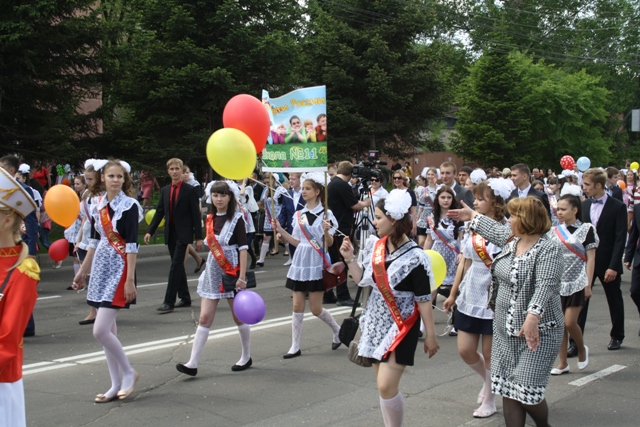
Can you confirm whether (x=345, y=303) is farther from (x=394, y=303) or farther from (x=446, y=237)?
(x=394, y=303)

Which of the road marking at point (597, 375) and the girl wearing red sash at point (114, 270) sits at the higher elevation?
the girl wearing red sash at point (114, 270)

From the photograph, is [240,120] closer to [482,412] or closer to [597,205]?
[482,412]

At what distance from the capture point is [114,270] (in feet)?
19.8

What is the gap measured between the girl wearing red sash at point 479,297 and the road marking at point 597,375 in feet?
4.06

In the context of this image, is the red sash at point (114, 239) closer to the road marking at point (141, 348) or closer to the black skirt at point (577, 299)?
the road marking at point (141, 348)

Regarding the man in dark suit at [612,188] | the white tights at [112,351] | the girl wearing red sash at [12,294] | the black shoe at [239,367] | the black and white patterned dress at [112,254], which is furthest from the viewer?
the man in dark suit at [612,188]

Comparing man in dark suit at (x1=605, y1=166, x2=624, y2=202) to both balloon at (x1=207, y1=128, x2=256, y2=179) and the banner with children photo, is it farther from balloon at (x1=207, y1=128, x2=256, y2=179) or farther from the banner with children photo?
balloon at (x1=207, y1=128, x2=256, y2=179)

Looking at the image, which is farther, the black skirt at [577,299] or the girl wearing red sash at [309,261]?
the girl wearing red sash at [309,261]

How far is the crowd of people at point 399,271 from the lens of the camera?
4.33m

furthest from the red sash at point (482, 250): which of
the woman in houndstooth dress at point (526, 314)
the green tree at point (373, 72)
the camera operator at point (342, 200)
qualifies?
the green tree at point (373, 72)

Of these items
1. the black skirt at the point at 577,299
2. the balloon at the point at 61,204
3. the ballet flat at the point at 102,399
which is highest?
the balloon at the point at 61,204

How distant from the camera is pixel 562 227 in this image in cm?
652

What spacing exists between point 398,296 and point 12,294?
2299mm

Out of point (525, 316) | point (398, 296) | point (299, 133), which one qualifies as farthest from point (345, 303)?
point (525, 316)
